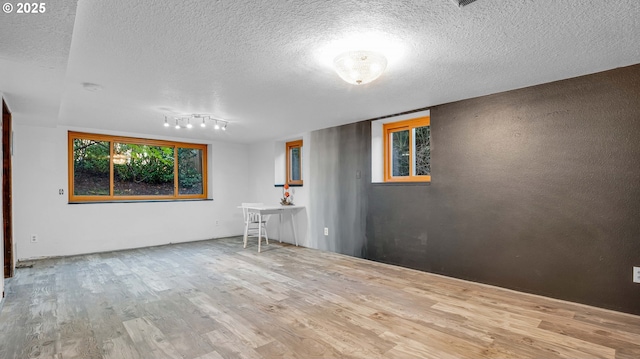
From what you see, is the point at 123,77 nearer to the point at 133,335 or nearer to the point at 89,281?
the point at 133,335

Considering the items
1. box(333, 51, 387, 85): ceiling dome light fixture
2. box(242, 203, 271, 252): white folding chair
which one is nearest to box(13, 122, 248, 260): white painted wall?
box(242, 203, 271, 252): white folding chair

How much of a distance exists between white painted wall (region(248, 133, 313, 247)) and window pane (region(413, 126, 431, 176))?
1906 mm

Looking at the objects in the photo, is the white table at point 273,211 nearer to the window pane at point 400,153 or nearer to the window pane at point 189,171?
the window pane at point 189,171

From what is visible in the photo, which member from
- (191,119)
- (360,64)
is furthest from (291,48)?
(191,119)

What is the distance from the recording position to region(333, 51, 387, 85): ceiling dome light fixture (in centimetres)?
207

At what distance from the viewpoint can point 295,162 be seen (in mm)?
5977

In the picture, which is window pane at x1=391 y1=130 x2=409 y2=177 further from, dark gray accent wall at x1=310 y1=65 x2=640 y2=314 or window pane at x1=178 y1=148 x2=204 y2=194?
window pane at x1=178 y1=148 x2=204 y2=194

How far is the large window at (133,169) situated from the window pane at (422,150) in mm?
4344

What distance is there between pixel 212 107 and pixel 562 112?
3592 mm

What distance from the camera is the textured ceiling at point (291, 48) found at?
1629 millimetres

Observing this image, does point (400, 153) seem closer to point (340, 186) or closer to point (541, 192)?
point (340, 186)

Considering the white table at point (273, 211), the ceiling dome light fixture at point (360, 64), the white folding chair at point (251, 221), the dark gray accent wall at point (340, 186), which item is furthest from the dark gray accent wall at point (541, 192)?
the white folding chair at point (251, 221)

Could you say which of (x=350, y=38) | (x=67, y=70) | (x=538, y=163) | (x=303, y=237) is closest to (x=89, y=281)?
(x=67, y=70)

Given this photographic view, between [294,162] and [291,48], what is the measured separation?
395cm
